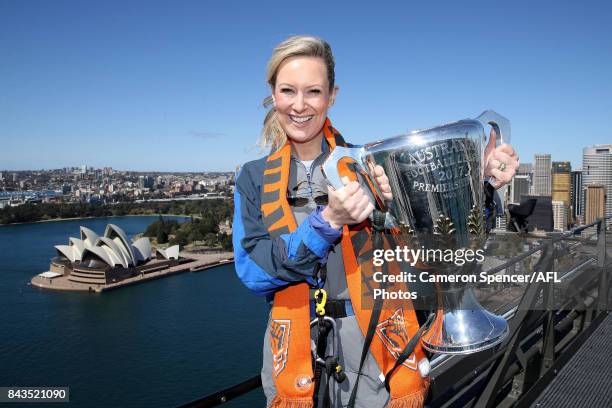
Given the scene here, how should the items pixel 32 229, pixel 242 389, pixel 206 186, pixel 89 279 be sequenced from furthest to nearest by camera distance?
pixel 206 186, pixel 32 229, pixel 89 279, pixel 242 389

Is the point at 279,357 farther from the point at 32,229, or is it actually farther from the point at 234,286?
the point at 32,229

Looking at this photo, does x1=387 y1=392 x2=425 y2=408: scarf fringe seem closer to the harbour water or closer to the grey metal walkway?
the grey metal walkway

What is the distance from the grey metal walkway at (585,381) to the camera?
1.35m

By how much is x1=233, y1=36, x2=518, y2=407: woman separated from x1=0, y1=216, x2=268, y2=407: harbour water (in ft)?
37.7

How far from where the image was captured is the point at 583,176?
84.9 ft

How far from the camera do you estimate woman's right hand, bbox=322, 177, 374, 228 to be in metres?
0.59

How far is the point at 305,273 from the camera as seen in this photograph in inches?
26.8

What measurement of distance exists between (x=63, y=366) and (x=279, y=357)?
17459 millimetres

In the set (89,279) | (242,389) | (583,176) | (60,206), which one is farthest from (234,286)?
(60,206)

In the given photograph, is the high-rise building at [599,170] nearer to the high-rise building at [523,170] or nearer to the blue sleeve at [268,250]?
the high-rise building at [523,170]

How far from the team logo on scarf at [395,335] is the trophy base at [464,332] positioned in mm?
54

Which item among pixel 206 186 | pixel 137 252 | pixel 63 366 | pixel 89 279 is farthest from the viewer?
pixel 206 186

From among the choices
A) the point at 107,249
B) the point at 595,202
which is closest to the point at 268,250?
the point at 595,202

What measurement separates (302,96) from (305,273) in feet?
0.95
